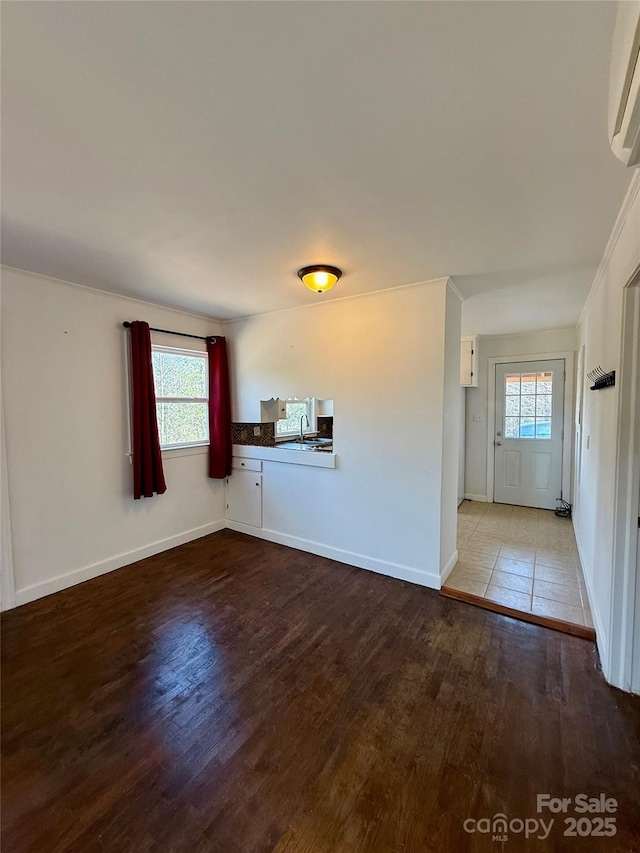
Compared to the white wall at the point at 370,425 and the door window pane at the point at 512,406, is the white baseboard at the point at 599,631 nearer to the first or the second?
the white wall at the point at 370,425

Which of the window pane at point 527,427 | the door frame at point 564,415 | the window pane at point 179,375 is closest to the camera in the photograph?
the window pane at point 179,375

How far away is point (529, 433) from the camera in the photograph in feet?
16.4

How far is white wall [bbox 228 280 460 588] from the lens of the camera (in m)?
2.83

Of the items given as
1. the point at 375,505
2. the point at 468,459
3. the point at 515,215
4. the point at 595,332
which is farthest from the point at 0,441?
the point at 468,459

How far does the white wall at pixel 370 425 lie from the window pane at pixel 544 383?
2.58 metres

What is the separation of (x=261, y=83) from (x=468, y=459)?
5.29 meters

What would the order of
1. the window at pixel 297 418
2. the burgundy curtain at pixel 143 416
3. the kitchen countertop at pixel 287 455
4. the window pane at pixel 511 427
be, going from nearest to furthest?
the burgundy curtain at pixel 143 416
the kitchen countertop at pixel 287 455
the window at pixel 297 418
the window pane at pixel 511 427

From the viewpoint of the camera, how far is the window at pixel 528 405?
16.0 feet

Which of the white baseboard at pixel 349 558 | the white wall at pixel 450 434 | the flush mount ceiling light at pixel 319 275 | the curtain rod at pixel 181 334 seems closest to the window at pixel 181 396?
the curtain rod at pixel 181 334

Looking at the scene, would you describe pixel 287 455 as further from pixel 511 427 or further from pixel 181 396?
pixel 511 427

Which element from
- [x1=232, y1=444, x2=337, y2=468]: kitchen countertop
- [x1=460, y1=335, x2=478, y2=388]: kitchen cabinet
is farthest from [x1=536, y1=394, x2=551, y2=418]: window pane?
[x1=232, y1=444, x2=337, y2=468]: kitchen countertop

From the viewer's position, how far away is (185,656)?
6.88 feet

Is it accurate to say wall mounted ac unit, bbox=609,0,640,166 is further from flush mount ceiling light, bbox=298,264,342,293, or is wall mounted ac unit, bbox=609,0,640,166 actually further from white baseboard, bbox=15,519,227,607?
white baseboard, bbox=15,519,227,607

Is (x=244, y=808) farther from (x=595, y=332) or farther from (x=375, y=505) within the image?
(x=595, y=332)
